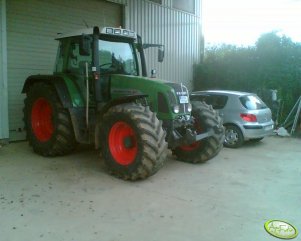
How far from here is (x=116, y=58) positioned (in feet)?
22.4

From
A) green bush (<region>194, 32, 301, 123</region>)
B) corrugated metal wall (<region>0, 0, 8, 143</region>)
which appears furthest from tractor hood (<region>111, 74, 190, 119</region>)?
green bush (<region>194, 32, 301, 123</region>)

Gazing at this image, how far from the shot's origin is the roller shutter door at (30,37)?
8.35 meters

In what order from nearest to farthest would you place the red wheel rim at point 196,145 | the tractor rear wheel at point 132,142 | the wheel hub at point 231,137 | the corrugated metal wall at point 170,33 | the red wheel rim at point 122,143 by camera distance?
the tractor rear wheel at point 132,142 < the red wheel rim at point 122,143 < the red wheel rim at point 196,145 < the wheel hub at point 231,137 < the corrugated metal wall at point 170,33

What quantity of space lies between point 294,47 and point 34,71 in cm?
844

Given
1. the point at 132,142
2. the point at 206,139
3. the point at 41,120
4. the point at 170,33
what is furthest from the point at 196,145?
the point at 170,33

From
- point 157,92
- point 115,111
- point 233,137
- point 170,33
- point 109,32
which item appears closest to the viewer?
point 115,111

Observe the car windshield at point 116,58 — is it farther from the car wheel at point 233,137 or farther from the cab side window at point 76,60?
the car wheel at point 233,137

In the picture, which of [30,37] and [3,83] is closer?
[3,83]

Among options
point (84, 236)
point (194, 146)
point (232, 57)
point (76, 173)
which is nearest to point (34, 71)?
point (76, 173)

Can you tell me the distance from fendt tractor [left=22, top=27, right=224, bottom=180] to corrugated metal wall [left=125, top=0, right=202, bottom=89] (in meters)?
4.42

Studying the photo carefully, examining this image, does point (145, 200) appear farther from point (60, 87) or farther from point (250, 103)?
point (250, 103)

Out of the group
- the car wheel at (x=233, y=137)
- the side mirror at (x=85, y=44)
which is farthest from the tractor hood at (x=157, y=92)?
the car wheel at (x=233, y=137)

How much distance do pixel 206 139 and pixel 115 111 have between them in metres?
1.88

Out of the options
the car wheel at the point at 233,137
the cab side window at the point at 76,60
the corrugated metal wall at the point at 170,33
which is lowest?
the car wheel at the point at 233,137
